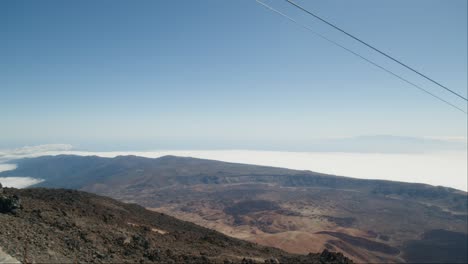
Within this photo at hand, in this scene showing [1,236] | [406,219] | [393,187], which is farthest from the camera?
[393,187]

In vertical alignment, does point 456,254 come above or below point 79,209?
below

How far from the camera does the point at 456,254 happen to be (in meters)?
49.8

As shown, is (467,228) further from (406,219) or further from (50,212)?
(50,212)

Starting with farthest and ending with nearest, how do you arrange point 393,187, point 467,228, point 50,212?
point 393,187
point 467,228
point 50,212

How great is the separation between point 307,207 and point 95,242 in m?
82.4

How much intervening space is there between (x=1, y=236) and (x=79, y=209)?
742 centimetres

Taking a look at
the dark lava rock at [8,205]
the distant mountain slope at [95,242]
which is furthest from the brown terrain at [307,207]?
the dark lava rock at [8,205]

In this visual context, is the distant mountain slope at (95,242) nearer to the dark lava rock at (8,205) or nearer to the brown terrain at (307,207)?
the dark lava rock at (8,205)

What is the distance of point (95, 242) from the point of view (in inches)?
458

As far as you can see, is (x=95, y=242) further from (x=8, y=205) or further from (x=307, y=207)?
(x=307, y=207)

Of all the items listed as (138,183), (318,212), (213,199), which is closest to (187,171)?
(138,183)

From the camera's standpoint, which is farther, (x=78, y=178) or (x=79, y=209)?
(x=78, y=178)

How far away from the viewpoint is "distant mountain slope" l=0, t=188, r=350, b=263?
9.79m

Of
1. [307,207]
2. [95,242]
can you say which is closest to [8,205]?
[95,242]
